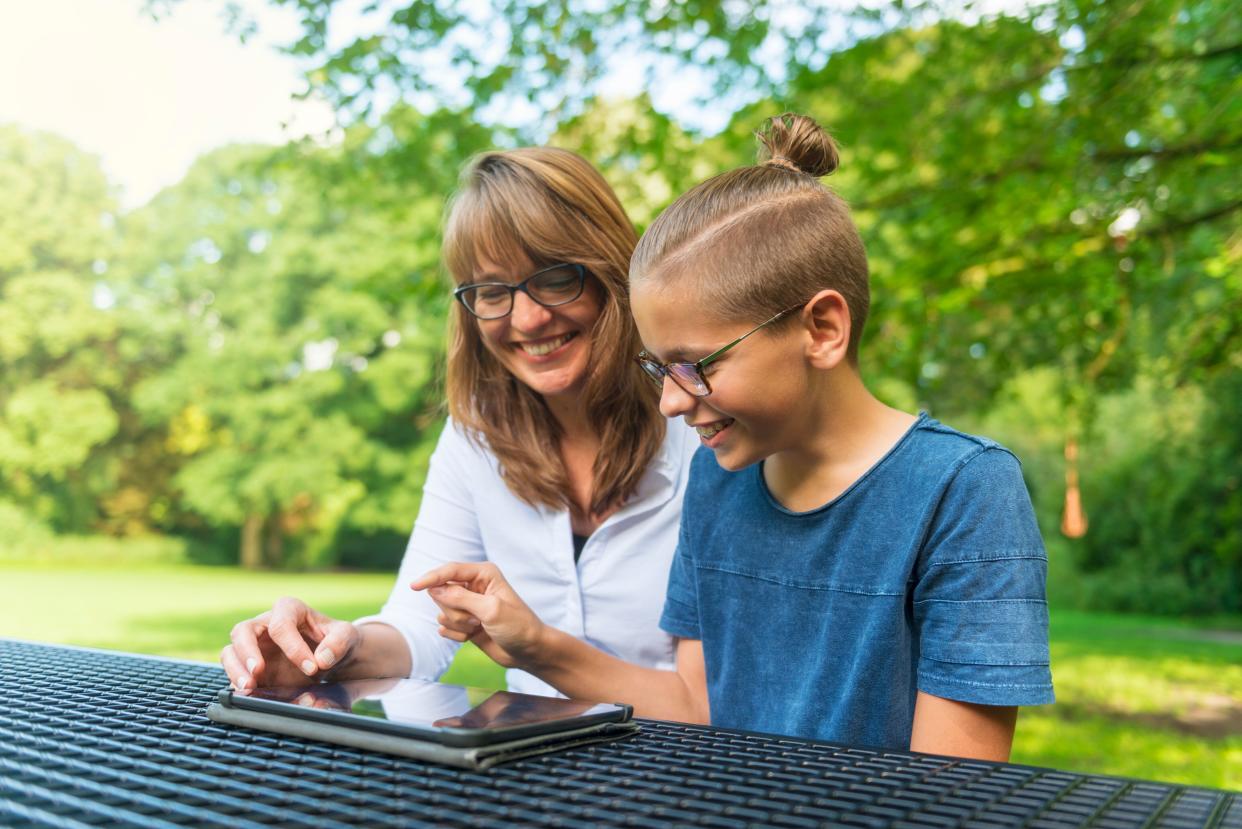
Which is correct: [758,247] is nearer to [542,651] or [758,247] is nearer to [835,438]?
[835,438]

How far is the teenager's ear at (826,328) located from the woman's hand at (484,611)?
583 mm

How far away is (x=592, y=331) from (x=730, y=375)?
85 centimetres

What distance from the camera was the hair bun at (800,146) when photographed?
1.85 meters

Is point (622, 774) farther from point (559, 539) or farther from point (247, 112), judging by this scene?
point (247, 112)

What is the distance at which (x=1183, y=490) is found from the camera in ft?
51.3

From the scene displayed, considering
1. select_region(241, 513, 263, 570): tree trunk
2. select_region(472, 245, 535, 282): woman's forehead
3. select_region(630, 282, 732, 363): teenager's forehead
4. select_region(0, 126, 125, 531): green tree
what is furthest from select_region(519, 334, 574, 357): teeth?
select_region(241, 513, 263, 570): tree trunk

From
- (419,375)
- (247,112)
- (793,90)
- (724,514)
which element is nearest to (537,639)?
(724,514)

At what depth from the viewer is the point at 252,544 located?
106ft

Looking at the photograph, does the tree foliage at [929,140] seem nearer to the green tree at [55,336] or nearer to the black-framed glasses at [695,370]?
the black-framed glasses at [695,370]

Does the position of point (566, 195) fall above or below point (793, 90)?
below

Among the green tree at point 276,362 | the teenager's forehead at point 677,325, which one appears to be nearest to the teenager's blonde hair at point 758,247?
the teenager's forehead at point 677,325

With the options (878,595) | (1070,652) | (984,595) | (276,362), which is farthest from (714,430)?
(276,362)

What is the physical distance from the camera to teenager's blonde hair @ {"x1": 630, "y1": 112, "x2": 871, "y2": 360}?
5.32 ft

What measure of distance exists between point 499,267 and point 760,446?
2.94ft
